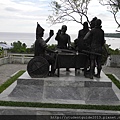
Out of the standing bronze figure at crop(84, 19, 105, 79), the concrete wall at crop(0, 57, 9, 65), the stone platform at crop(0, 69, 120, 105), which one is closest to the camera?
the stone platform at crop(0, 69, 120, 105)

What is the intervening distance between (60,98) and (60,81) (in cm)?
46

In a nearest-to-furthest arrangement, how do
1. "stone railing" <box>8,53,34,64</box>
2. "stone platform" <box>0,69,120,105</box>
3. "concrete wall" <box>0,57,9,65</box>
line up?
"stone platform" <box>0,69,120,105</box> < "concrete wall" <box>0,57,9,65</box> < "stone railing" <box>8,53,34,64</box>

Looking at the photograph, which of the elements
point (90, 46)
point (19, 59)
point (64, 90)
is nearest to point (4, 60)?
point (19, 59)

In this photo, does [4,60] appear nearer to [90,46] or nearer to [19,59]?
[19,59]

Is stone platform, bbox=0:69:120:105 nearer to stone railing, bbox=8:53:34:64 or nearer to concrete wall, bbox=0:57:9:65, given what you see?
concrete wall, bbox=0:57:9:65

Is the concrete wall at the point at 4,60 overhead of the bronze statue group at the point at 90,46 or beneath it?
beneath

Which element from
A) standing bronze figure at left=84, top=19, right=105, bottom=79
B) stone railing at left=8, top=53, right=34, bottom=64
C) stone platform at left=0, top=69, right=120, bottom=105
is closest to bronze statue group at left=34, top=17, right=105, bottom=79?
standing bronze figure at left=84, top=19, right=105, bottom=79

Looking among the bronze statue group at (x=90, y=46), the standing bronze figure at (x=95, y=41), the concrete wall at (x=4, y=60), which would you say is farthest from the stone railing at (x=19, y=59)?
the standing bronze figure at (x=95, y=41)

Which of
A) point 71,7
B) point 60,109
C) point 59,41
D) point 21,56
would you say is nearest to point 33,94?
point 60,109

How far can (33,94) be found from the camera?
727 centimetres

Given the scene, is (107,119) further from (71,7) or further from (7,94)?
(71,7)

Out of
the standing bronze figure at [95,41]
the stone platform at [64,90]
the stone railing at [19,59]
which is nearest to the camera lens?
the stone platform at [64,90]

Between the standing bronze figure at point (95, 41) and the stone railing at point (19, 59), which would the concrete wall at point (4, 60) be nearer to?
the stone railing at point (19, 59)

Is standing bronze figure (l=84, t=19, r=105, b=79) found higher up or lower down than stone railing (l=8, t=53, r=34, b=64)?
higher up
